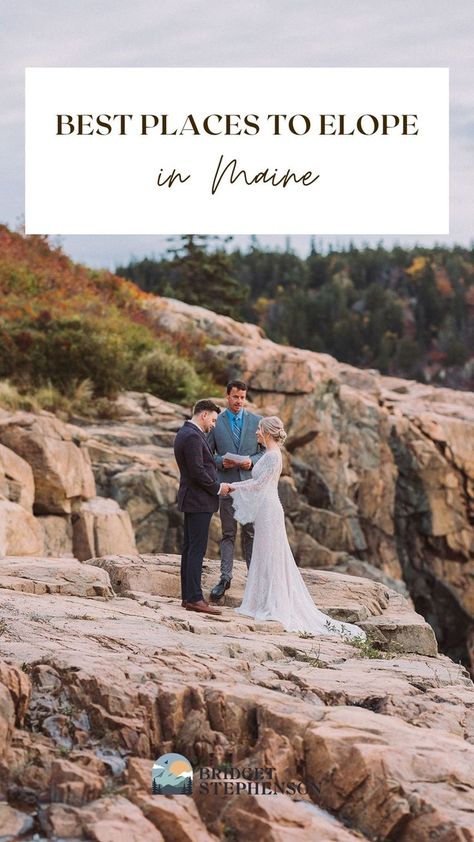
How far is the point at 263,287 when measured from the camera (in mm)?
A: 92062

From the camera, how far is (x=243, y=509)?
10.7 meters

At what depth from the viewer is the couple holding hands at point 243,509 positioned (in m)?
10.0

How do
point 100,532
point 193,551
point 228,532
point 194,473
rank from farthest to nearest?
point 100,532, point 228,532, point 193,551, point 194,473

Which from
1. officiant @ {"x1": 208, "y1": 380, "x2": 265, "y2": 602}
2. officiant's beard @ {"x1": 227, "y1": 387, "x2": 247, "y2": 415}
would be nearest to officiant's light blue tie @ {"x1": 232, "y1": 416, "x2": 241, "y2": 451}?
officiant @ {"x1": 208, "y1": 380, "x2": 265, "y2": 602}

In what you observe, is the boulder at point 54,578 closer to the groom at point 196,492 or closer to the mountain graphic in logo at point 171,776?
the groom at point 196,492

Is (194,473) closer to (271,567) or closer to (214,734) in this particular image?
(271,567)

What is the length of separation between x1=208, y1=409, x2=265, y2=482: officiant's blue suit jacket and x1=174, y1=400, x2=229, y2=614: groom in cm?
94

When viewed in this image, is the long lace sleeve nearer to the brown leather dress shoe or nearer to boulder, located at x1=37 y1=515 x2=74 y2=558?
the brown leather dress shoe

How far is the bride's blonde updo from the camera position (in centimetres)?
1048

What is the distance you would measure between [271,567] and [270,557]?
0.32ft

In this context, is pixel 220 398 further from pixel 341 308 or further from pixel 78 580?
pixel 341 308

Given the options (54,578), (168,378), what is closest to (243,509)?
(54,578)

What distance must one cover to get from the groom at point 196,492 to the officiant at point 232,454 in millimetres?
790

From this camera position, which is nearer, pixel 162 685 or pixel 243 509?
pixel 162 685
